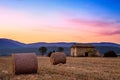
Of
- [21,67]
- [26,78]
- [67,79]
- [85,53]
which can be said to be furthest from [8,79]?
[85,53]

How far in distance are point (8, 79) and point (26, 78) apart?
1.18 metres

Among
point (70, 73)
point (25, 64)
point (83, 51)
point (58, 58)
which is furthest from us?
point (83, 51)

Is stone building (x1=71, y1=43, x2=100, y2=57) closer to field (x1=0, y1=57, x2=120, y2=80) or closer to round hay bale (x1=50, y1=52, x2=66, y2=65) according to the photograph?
round hay bale (x1=50, y1=52, x2=66, y2=65)

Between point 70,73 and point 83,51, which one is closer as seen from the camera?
point 70,73

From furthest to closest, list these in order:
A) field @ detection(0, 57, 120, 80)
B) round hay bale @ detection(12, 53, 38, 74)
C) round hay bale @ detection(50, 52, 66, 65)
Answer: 1. round hay bale @ detection(50, 52, 66, 65)
2. round hay bale @ detection(12, 53, 38, 74)
3. field @ detection(0, 57, 120, 80)

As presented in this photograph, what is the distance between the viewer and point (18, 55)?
69.0 ft

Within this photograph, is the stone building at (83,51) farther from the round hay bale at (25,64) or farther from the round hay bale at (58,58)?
the round hay bale at (25,64)

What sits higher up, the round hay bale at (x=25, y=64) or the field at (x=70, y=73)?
the round hay bale at (x=25, y=64)

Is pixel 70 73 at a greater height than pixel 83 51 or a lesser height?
lesser

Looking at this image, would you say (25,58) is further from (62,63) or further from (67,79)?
(62,63)

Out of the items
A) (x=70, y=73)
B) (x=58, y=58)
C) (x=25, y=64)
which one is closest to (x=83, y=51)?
(x=58, y=58)

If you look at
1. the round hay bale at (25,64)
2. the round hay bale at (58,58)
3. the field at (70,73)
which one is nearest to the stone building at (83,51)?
the round hay bale at (58,58)

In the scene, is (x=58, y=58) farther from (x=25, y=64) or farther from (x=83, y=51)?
(x=83, y=51)

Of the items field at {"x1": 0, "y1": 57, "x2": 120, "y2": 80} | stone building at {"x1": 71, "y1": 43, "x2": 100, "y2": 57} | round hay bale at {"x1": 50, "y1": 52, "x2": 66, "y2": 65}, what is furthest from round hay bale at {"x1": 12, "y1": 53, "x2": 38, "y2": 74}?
stone building at {"x1": 71, "y1": 43, "x2": 100, "y2": 57}
